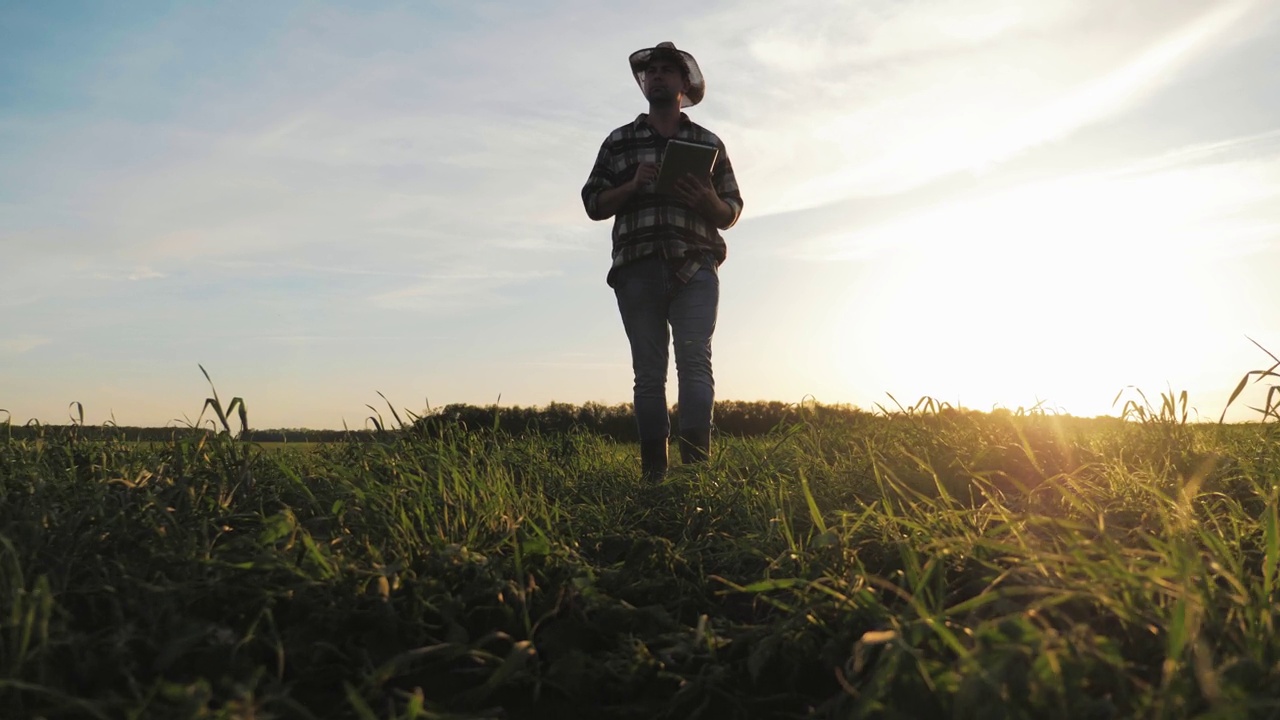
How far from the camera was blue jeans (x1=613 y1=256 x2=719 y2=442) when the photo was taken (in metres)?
4.73

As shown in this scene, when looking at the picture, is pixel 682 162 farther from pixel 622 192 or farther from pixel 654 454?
pixel 654 454

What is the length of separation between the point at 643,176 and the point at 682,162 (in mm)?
235

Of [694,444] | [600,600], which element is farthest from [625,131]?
[600,600]

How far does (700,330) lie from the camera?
4.76 m

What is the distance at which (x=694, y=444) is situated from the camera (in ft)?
15.4

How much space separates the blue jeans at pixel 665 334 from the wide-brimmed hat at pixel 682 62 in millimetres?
1230

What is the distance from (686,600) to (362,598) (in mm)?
810

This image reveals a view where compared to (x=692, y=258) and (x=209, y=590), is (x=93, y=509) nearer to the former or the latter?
(x=209, y=590)

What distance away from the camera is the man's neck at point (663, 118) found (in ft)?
16.6

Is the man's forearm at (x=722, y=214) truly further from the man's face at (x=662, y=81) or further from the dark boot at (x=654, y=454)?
the dark boot at (x=654, y=454)

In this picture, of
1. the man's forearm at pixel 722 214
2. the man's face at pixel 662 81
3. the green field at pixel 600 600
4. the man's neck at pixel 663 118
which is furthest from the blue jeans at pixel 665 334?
the green field at pixel 600 600

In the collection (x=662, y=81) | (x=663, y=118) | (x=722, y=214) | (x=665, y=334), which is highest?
(x=662, y=81)

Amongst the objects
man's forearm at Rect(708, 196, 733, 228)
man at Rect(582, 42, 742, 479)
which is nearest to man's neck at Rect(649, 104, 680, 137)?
man at Rect(582, 42, 742, 479)

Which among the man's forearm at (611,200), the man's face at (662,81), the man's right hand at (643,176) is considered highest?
the man's face at (662,81)
